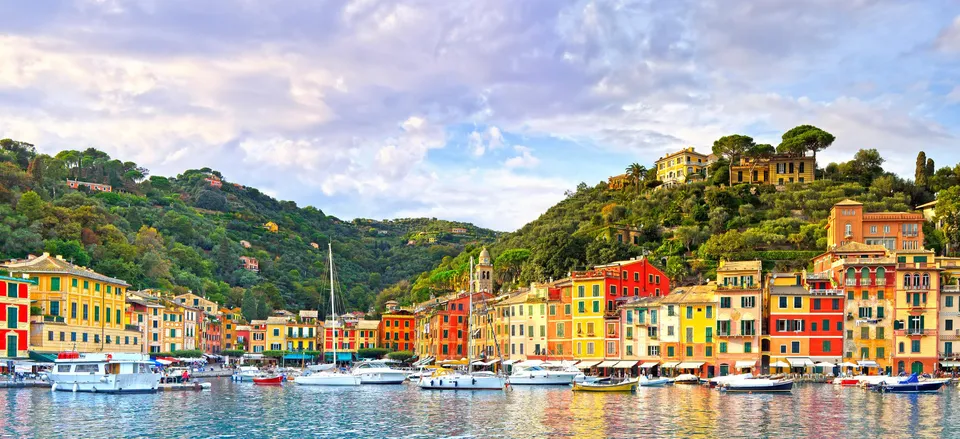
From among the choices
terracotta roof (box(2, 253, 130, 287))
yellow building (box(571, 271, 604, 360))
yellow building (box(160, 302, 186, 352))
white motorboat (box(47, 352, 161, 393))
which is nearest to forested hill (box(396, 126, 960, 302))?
yellow building (box(571, 271, 604, 360))

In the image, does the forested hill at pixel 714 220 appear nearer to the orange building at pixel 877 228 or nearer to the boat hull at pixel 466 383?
the orange building at pixel 877 228

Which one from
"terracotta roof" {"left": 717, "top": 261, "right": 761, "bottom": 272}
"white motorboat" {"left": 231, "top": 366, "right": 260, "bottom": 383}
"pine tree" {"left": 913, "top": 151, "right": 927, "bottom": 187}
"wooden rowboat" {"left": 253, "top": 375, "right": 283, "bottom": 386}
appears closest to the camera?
"terracotta roof" {"left": 717, "top": 261, "right": 761, "bottom": 272}

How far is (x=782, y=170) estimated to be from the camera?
136 meters

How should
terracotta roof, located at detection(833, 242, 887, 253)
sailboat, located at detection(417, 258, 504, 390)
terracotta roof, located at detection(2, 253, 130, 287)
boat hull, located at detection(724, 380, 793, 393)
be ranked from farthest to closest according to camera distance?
terracotta roof, located at detection(833, 242, 887, 253) < terracotta roof, located at detection(2, 253, 130, 287) < sailboat, located at detection(417, 258, 504, 390) < boat hull, located at detection(724, 380, 793, 393)

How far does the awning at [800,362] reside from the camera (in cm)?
8181

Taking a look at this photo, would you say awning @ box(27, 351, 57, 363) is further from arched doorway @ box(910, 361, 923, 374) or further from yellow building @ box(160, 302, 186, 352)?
arched doorway @ box(910, 361, 923, 374)

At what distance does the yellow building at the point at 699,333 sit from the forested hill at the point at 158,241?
201 feet

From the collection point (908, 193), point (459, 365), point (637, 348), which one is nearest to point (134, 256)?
point (459, 365)

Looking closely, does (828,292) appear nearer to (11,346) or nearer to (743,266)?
(743,266)

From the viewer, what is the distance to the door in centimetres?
7444

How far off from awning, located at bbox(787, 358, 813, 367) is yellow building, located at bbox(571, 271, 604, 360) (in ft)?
55.7

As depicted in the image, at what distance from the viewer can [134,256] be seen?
117125 millimetres

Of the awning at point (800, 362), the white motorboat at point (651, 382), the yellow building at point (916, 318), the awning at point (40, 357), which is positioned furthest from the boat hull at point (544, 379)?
the awning at point (40, 357)

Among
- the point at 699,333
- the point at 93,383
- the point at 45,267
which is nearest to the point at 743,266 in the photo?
the point at 699,333
